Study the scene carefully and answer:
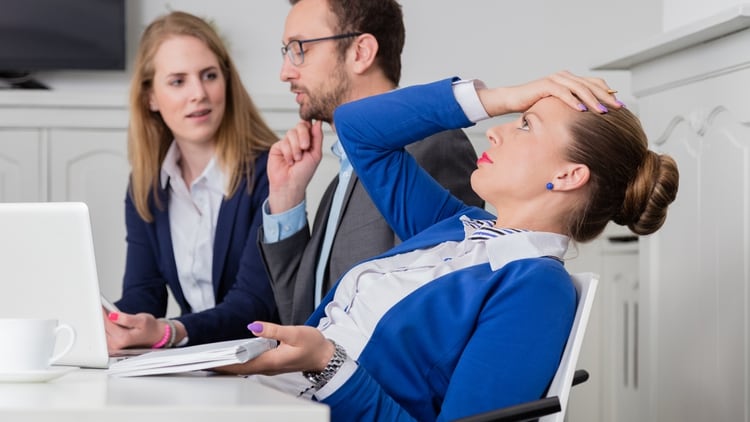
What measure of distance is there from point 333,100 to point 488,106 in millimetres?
654

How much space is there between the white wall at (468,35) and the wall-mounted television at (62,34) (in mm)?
108

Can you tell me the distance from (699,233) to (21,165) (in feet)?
8.92

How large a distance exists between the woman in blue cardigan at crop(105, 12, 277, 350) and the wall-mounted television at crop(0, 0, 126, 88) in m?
1.56

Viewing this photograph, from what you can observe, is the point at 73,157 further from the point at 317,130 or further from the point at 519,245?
the point at 519,245

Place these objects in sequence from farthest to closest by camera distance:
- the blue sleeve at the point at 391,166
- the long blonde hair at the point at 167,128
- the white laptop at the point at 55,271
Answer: the long blonde hair at the point at 167,128
the blue sleeve at the point at 391,166
the white laptop at the point at 55,271

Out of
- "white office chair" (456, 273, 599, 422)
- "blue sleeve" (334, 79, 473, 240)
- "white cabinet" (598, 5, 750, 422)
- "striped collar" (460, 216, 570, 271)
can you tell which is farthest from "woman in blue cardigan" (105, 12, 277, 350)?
"white office chair" (456, 273, 599, 422)

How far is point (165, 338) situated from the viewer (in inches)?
84.2

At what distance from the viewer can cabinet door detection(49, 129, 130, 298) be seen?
414 cm

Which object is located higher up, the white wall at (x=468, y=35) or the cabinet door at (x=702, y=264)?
the white wall at (x=468, y=35)

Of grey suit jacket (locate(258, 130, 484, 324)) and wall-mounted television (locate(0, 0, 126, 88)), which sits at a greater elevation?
wall-mounted television (locate(0, 0, 126, 88))

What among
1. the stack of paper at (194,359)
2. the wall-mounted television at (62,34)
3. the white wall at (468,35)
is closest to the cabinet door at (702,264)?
the stack of paper at (194,359)

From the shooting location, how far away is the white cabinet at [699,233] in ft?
7.07

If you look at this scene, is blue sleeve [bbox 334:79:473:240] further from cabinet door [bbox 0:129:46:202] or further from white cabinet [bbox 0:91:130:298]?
cabinet door [bbox 0:129:46:202]

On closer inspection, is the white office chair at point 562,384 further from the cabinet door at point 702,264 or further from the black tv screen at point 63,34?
the black tv screen at point 63,34
